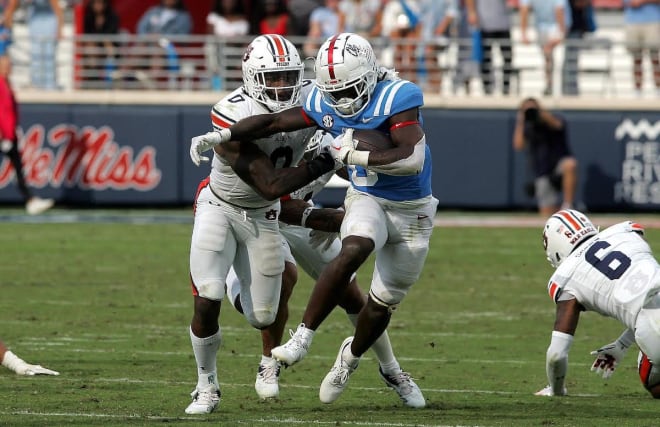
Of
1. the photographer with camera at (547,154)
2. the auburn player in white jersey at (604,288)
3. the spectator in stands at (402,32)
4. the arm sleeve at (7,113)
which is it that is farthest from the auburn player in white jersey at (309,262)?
the spectator in stands at (402,32)

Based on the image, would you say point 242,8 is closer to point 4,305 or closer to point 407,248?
point 4,305

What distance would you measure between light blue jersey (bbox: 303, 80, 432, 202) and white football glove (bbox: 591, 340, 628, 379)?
120 centimetres

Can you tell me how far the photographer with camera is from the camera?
15250mm

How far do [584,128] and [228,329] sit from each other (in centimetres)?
823

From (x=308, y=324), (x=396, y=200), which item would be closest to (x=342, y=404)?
(x=308, y=324)

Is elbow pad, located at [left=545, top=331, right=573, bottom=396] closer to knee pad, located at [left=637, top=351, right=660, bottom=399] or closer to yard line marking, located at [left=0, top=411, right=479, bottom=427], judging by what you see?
knee pad, located at [left=637, top=351, right=660, bottom=399]

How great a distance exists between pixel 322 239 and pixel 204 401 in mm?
1172

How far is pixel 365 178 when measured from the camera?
6.42 m

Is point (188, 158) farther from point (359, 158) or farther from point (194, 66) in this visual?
point (359, 158)

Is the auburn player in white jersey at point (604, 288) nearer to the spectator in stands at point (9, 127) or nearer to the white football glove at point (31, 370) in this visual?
the white football glove at point (31, 370)

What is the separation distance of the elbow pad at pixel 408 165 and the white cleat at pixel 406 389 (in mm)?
1097

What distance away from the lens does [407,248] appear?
6.40 m

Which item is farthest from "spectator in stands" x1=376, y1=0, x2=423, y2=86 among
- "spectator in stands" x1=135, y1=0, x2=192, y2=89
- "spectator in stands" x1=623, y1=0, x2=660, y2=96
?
"spectator in stands" x1=623, y1=0, x2=660, y2=96

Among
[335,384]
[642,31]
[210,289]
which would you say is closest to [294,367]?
[335,384]
